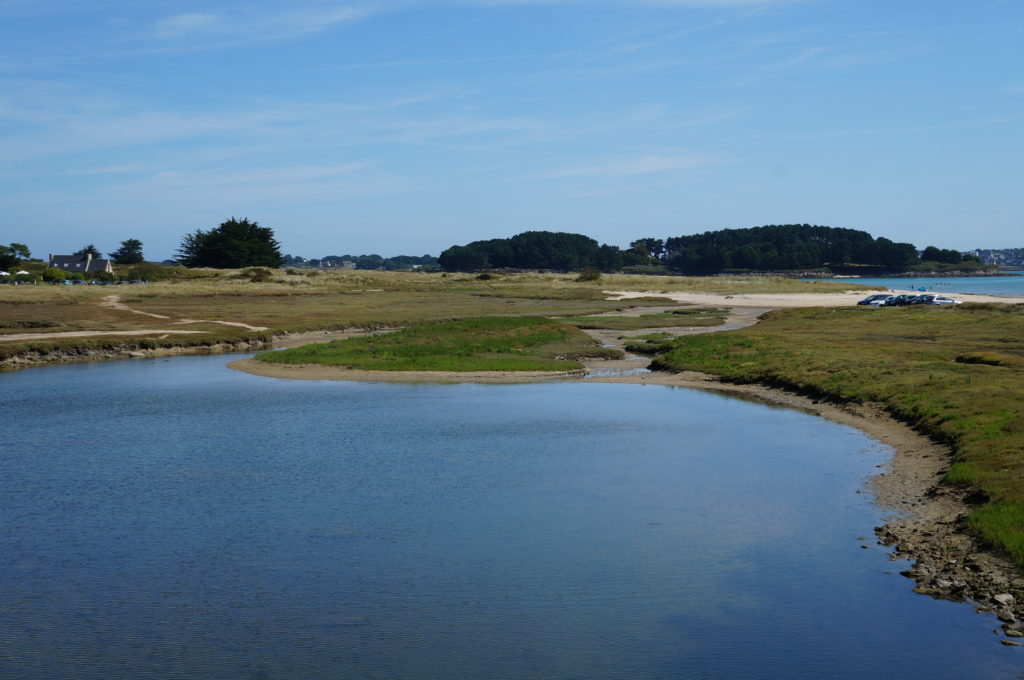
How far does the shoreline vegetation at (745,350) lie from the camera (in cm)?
2139

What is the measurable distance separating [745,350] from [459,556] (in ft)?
130

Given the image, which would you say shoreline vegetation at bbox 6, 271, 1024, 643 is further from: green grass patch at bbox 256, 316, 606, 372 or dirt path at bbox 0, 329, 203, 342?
dirt path at bbox 0, 329, 203, 342

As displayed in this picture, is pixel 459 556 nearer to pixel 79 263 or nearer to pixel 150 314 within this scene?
pixel 150 314

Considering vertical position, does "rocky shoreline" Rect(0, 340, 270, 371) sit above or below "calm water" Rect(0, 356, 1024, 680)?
above

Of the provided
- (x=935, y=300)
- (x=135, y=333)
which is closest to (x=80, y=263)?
(x=135, y=333)

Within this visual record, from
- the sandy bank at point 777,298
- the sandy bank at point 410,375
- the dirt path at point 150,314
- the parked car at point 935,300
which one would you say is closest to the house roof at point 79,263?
the dirt path at point 150,314

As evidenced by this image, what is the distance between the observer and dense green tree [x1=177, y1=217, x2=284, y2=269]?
169250mm

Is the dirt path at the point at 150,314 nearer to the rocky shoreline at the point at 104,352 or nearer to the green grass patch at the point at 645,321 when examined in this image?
the rocky shoreline at the point at 104,352

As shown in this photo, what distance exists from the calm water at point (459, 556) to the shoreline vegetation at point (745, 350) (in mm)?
1743

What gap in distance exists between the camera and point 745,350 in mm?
56469

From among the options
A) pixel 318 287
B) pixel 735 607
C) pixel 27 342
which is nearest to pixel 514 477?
pixel 735 607

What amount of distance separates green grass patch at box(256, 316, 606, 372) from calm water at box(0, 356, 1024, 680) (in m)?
17.7

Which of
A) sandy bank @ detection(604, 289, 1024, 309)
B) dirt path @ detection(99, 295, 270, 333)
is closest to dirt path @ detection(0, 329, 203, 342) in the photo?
dirt path @ detection(99, 295, 270, 333)

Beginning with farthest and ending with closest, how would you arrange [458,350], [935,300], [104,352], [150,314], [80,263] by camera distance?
[80,263] < [935,300] < [150,314] < [104,352] < [458,350]
